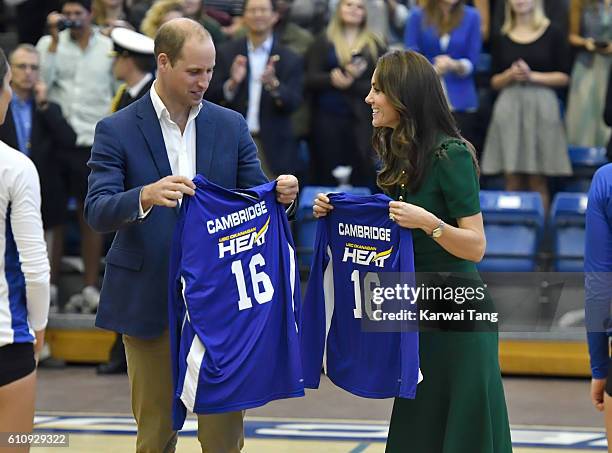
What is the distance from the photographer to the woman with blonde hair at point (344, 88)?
851 centimetres

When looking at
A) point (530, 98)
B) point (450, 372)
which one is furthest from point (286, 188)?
point (530, 98)

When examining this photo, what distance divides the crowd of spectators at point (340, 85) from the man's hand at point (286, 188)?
415 cm

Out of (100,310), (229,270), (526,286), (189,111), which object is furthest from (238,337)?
(526,286)

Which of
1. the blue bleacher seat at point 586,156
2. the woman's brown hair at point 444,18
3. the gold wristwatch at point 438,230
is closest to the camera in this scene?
the gold wristwatch at point 438,230

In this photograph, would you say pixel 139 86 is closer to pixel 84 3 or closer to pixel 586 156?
pixel 84 3

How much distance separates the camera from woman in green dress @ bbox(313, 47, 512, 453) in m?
3.90

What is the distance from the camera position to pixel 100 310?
419 cm

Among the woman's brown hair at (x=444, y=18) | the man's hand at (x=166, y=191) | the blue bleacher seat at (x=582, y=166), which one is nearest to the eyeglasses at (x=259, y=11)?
the woman's brown hair at (x=444, y=18)

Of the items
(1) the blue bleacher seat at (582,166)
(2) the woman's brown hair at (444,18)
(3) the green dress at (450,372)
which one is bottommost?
(1) the blue bleacher seat at (582,166)

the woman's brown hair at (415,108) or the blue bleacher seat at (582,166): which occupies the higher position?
the woman's brown hair at (415,108)

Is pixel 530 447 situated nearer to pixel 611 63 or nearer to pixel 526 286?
pixel 526 286

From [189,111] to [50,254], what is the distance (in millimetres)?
4623

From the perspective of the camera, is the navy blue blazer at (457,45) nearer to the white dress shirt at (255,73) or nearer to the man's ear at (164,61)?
the white dress shirt at (255,73)

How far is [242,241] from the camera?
4.05 m
